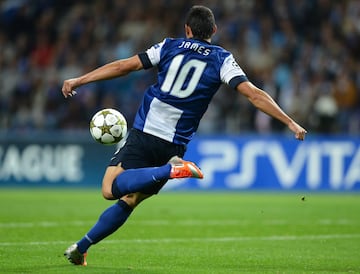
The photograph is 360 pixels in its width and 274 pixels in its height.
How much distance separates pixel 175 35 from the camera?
68.4ft

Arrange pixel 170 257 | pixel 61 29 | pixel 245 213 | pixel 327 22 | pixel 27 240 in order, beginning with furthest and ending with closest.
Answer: pixel 61 29
pixel 327 22
pixel 245 213
pixel 27 240
pixel 170 257

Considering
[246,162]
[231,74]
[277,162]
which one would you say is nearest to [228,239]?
[231,74]

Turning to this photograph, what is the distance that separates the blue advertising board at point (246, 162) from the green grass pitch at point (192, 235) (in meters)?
1.44

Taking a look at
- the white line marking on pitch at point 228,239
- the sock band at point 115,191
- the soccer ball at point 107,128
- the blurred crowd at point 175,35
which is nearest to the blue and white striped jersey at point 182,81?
the soccer ball at point 107,128

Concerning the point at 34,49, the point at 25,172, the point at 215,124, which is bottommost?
the point at 25,172

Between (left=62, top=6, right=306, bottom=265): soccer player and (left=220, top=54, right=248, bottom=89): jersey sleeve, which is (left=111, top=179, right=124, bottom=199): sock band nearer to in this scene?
(left=62, top=6, right=306, bottom=265): soccer player

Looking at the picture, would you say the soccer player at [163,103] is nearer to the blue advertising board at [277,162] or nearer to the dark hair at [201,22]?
the dark hair at [201,22]

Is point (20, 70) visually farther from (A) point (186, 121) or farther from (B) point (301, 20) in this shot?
(A) point (186, 121)

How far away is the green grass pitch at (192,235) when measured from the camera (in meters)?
7.55

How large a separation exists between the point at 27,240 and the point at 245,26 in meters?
12.5

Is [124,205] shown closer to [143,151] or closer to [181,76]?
[143,151]

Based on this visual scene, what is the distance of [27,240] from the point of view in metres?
9.30

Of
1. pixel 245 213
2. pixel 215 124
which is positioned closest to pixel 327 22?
pixel 215 124

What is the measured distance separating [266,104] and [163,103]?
97cm
